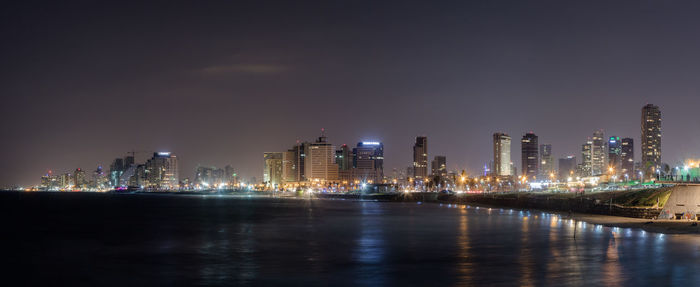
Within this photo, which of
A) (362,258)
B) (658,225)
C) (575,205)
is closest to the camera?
(362,258)

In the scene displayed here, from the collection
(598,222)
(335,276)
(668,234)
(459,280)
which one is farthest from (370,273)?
(598,222)

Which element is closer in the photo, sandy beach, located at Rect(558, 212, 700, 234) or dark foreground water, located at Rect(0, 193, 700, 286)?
dark foreground water, located at Rect(0, 193, 700, 286)

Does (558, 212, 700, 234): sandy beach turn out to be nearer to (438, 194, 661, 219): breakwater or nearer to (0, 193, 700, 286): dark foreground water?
(438, 194, 661, 219): breakwater

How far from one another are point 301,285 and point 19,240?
40.9 meters

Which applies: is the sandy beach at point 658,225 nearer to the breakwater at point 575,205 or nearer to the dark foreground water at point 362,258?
the breakwater at point 575,205

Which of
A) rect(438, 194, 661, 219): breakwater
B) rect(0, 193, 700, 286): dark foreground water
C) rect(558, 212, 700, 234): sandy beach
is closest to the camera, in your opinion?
rect(0, 193, 700, 286): dark foreground water

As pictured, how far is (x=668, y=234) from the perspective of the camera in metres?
49.8

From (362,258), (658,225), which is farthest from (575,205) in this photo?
(362,258)

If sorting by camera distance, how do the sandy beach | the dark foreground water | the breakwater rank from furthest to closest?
1. the breakwater
2. the sandy beach
3. the dark foreground water

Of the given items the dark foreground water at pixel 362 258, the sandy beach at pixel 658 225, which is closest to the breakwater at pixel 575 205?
the sandy beach at pixel 658 225

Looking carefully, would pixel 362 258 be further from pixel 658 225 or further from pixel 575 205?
pixel 575 205

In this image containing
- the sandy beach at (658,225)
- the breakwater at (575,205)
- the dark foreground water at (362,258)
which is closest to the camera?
the dark foreground water at (362,258)

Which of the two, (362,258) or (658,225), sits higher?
(658,225)

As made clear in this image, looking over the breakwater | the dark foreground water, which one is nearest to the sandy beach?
the breakwater
